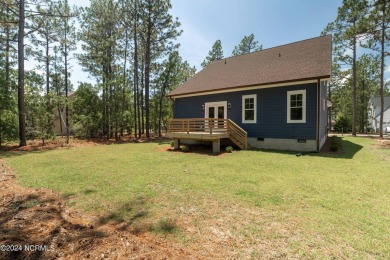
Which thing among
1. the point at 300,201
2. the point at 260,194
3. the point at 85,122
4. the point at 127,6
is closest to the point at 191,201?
the point at 260,194

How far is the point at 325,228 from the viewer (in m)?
3.06

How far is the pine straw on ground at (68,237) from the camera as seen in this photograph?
245cm

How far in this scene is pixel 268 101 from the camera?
11484 mm

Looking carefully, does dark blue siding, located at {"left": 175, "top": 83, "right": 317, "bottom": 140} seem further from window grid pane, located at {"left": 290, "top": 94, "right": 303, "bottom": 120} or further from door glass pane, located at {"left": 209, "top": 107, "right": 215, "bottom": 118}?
door glass pane, located at {"left": 209, "top": 107, "right": 215, "bottom": 118}

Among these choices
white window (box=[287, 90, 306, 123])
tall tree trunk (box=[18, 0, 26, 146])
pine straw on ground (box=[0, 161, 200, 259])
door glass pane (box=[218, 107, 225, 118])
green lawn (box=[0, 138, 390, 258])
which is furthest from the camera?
door glass pane (box=[218, 107, 225, 118])

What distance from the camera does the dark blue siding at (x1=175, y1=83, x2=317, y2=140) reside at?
1023 cm

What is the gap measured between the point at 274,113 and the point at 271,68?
3.48m

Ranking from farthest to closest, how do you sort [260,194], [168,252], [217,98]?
[217,98], [260,194], [168,252]

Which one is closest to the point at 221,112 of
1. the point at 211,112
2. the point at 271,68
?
the point at 211,112

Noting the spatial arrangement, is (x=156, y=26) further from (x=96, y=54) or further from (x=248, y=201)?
(x=248, y=201)

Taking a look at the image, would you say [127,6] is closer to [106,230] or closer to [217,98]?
[217,98]

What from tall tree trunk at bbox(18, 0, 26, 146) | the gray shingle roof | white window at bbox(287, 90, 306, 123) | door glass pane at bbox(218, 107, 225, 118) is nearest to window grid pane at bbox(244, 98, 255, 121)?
the gray shingle roof

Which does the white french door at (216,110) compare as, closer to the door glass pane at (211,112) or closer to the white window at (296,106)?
the door glass pane at (211,112)

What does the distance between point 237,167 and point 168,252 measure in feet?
16.0
